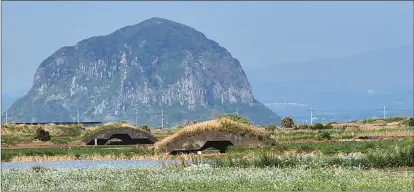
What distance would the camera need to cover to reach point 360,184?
19953 mm

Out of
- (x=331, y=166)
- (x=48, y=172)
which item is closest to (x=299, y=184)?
(x=331, y=166)

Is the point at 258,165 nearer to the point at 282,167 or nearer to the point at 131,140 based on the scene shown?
the point at 282,167

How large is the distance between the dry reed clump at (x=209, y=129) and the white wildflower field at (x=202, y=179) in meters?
14.9

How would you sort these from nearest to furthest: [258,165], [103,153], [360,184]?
[360,184] < [258,165] < [103,153]

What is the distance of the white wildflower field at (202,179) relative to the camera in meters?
19.9

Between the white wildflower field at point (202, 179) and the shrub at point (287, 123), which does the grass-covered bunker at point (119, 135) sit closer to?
the white wildflower field at point (202, 179)

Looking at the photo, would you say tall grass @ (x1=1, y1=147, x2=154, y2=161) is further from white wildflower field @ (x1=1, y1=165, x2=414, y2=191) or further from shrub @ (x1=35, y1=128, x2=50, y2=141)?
shrub @ (x1=35, y1=128, x2=50, y2=141)

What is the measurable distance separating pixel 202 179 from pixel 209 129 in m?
19.1

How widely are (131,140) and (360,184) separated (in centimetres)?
3339

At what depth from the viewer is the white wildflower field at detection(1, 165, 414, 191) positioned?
19875 millimetres

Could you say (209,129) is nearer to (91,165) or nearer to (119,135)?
(91,165)

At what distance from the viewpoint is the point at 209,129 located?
40625 mm

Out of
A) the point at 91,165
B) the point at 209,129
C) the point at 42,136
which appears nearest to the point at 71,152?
the point at 209,129

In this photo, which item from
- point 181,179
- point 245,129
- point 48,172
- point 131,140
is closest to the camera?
point 181,179
